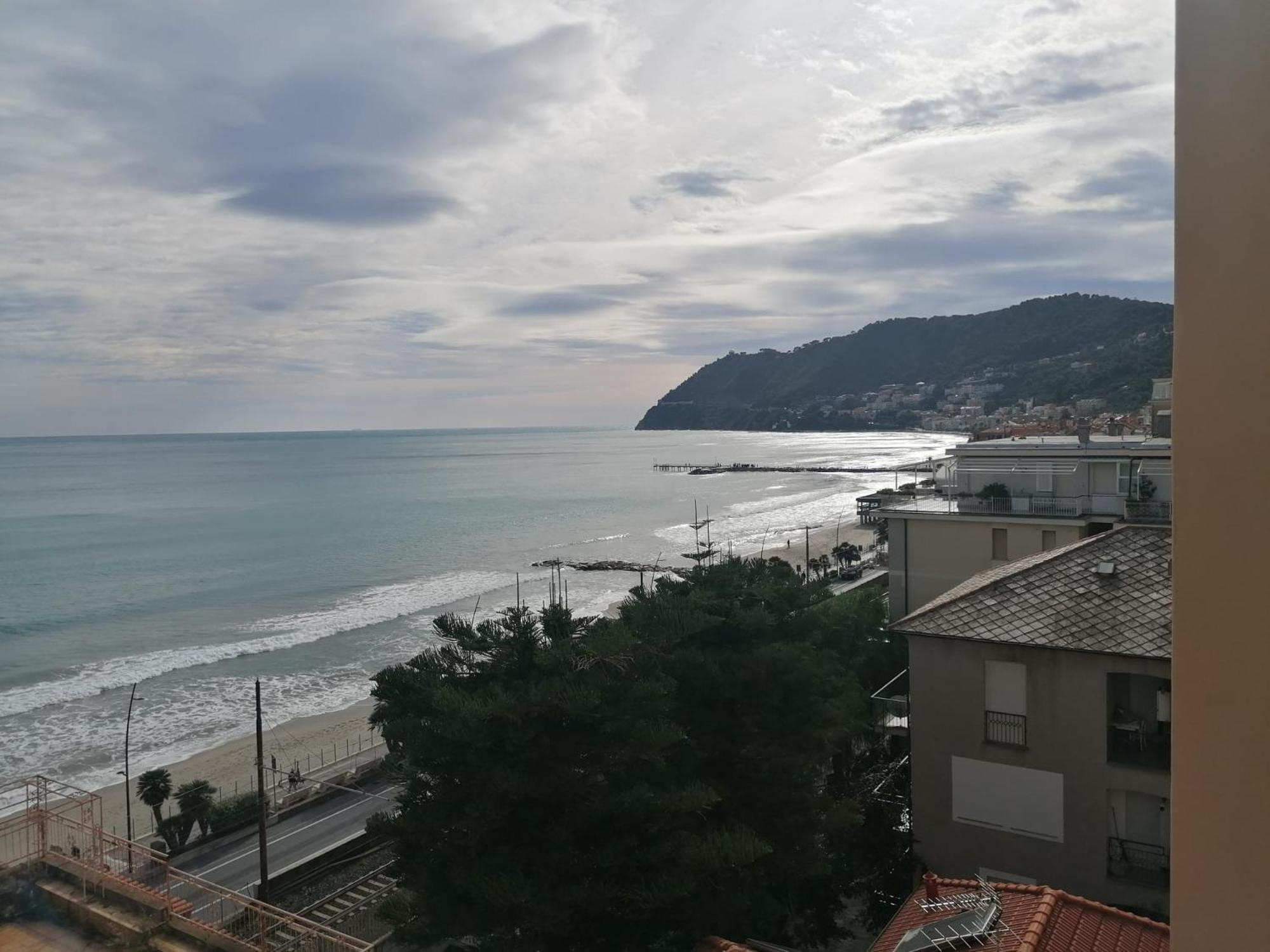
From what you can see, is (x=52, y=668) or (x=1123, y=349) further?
(x=1123, y=349)

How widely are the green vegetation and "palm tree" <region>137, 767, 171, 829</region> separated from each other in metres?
14.3

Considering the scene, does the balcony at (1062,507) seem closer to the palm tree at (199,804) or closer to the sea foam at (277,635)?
the palm tree at (199,804)

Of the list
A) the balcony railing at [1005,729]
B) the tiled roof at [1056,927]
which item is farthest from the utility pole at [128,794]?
the balcony railing at [1005,729]

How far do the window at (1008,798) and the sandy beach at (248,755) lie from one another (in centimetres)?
2108

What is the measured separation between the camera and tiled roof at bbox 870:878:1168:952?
7758mm

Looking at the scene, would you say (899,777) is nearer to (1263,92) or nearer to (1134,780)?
(1134,780)

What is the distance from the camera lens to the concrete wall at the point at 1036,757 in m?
12.0

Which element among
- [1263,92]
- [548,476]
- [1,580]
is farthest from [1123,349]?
[1263,92]

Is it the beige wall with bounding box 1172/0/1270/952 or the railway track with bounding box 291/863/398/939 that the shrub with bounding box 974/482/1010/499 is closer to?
the railway track with bounding box 291/863/398/939

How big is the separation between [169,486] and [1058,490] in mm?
135597

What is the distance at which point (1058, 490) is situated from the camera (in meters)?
26.6

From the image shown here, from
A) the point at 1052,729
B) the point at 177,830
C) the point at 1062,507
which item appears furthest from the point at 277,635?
the point at 1052,729

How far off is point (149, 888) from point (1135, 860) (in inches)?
491

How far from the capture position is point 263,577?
6016 centimetres
